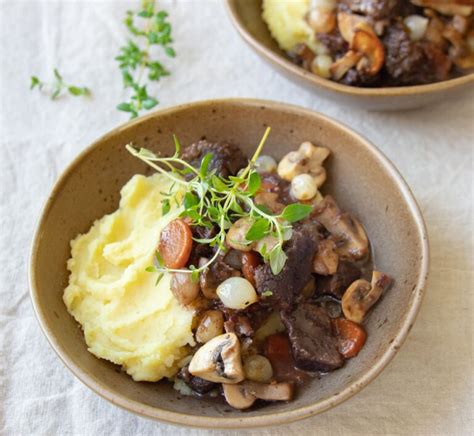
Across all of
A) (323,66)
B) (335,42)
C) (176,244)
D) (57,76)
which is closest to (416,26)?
(335,42)

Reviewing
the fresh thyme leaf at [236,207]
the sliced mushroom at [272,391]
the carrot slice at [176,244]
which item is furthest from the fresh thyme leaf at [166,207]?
the sliced mushroom at [272,391]

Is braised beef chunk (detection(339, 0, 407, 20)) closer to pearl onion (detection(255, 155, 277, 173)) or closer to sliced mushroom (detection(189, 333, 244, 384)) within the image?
pearl onion (detection(255, 155, 277, 173))

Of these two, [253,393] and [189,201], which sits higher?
[189,201]

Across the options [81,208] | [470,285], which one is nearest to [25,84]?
[81,208]

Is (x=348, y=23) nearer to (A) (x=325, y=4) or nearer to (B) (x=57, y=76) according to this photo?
(A) (x=325, y=4)

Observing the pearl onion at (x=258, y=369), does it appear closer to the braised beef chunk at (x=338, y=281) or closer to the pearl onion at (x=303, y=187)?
the braised beef chunk at (x=338, y=281)

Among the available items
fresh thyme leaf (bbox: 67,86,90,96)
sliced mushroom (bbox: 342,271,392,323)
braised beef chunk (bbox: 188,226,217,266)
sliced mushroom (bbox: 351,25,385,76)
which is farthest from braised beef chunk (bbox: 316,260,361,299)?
fresh thyme leaf (bbox: 67,86,90,96)

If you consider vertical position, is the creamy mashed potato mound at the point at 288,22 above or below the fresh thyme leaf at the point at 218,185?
above
